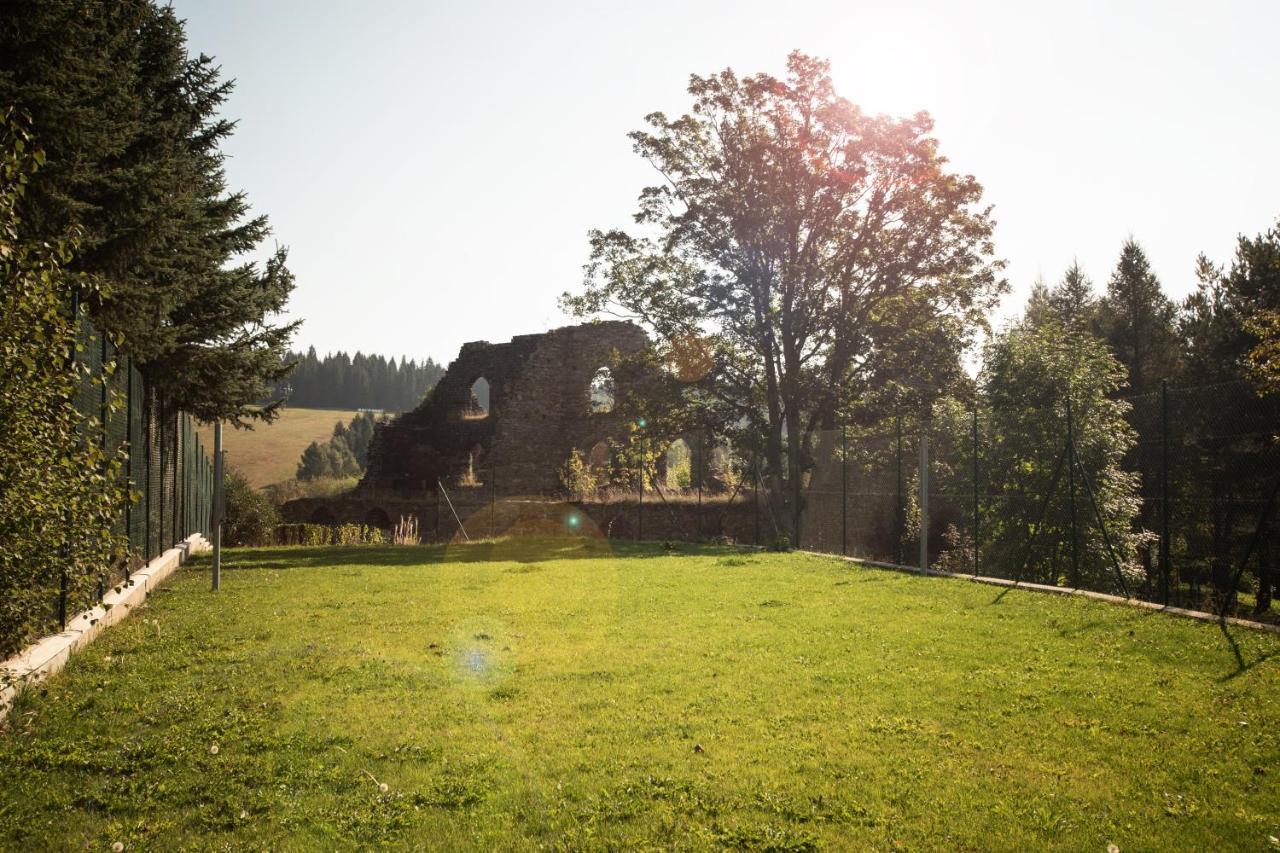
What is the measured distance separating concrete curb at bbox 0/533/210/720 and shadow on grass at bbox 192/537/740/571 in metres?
4.76

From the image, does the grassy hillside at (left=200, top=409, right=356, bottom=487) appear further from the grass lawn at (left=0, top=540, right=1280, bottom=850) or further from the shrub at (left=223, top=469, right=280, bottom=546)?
the grass lawn at (left=0, top=540, right=1280, bottom=850)

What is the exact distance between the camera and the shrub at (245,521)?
22.2m

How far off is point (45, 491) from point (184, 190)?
9.23 metres

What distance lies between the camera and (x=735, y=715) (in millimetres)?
5340

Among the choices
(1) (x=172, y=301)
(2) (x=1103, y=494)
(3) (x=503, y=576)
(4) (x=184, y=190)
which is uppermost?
(4) (x=184, y=190)

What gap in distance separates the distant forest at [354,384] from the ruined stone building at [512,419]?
6475 centimetres

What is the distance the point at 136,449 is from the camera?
10531 mm

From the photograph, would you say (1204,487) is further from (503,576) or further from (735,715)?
(735,715)

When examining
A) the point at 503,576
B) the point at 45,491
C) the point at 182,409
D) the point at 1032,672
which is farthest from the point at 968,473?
the point at 45,491

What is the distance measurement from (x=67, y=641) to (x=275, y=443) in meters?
71.8

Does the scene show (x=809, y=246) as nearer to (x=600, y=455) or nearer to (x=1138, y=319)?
(x=600, y=455)

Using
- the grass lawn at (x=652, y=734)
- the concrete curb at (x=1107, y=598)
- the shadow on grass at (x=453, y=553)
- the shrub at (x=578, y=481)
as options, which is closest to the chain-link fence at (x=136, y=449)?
the grass lawn at (x=652, y=734)

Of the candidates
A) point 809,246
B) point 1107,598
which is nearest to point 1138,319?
point 809,246

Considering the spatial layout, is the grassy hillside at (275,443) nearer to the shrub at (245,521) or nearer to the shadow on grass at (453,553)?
the shrub at (245,521)
